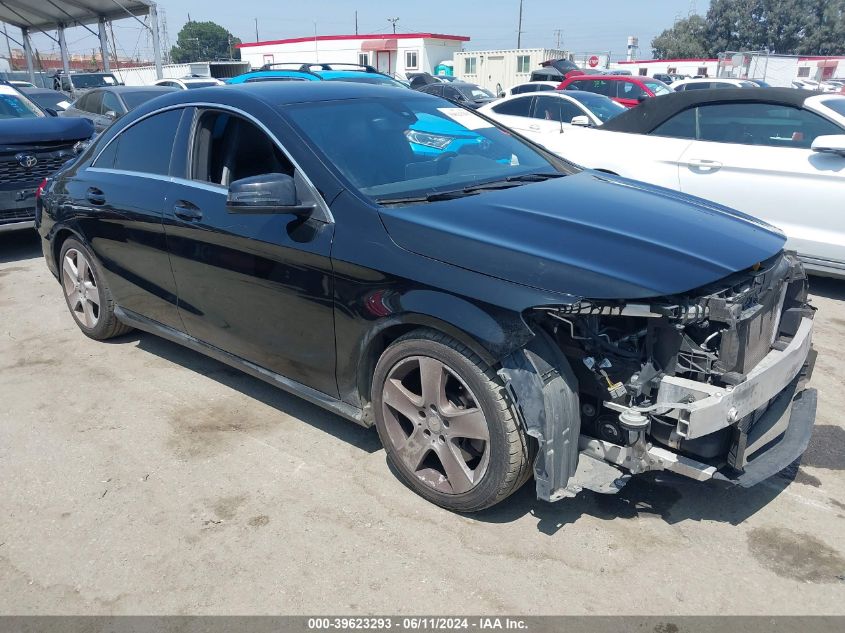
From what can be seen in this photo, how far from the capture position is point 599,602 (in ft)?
8.32

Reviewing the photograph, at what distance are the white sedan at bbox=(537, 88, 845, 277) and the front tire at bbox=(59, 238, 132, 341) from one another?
4437mm

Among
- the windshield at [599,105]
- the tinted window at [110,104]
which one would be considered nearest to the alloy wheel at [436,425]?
the windshield at [599,105]

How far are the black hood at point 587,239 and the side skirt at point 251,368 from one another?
0.89 metres

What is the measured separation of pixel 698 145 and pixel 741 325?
157 inches

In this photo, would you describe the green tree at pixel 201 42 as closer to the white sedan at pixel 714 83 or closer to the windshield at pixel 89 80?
the windshield at pixel 89 80

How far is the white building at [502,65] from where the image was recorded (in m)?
37.7

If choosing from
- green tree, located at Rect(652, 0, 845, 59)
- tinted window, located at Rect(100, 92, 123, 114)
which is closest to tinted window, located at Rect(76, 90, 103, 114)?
tinted window, located at Rect(100, 92, 123, 114)

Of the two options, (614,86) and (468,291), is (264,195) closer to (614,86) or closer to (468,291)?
(468,291)

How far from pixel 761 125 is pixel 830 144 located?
0.76 meters

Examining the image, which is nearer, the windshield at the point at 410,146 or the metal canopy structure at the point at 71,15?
the windshield at the point at 410,146

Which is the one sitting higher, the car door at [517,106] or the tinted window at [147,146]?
the tinted window at [147,146]

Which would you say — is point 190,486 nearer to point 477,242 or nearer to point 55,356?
point 477,242

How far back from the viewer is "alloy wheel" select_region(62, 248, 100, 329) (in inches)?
192

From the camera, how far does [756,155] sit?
579 cm
